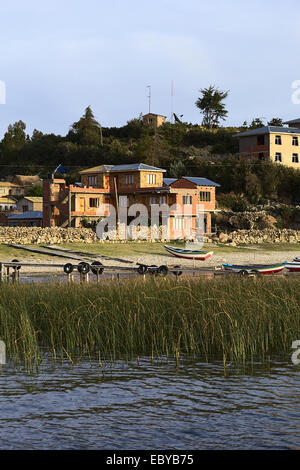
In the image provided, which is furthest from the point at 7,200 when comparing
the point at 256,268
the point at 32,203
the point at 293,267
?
the point at 256,268

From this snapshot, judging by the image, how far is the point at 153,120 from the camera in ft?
404

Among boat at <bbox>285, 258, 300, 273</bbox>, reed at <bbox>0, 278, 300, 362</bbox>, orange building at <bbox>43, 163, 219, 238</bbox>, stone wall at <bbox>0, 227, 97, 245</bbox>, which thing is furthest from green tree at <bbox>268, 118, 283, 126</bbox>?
reed at <bbox>0, 278, 300, 362</bbox>

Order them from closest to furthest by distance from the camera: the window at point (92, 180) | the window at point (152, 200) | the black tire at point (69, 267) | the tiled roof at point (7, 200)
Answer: the black tire at point (69, 267)
the window at point (152, 200)
the window at point (92, 180)
the tiled roof at point (7, 200)

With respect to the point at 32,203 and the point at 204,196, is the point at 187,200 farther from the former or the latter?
the point at 32,203

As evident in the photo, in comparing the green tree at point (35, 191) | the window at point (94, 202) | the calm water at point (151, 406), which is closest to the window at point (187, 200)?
the window at point (94, 202)

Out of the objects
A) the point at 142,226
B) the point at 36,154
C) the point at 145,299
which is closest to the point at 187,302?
the point at 145,299

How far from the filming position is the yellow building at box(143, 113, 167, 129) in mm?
122438

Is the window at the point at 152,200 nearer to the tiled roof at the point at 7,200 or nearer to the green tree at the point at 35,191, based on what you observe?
the green tree at the point at 35,191

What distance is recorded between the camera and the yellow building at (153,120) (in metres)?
122

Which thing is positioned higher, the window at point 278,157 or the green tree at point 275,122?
the green tree at point 275,122

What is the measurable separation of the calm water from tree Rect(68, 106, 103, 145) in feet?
352

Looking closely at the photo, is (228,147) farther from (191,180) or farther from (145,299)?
(145,299)

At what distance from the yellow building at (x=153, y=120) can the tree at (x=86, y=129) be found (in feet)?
31.2

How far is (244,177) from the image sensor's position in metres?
84.2
